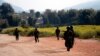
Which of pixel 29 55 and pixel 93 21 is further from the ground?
pixel 29 55

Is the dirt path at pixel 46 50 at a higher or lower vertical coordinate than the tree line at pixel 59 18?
higher

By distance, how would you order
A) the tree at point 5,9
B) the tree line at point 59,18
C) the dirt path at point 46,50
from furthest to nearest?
the tree at point 5,9
the tree line at point 59,18
the dirt path at point 46,50

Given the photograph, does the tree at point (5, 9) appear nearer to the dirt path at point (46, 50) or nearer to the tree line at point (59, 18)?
the tree line at point (59, 18)

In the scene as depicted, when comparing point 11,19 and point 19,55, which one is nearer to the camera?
point 19,55

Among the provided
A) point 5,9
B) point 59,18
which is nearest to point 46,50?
point 59,18

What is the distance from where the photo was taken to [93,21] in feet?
375

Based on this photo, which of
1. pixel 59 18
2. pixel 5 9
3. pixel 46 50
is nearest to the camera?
A: pixel 46 50

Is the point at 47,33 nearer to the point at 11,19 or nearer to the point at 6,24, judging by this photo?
the point at 6,24

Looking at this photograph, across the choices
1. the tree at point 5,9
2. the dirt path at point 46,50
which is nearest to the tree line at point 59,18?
the tree at point 5,9

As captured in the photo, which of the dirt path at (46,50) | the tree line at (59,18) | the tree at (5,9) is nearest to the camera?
the dirt path at (46,50)

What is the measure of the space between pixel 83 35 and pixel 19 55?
2767 cm

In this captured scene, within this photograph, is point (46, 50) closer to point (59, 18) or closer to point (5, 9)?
point (59, 18)

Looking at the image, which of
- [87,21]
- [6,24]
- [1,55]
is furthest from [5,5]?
[1,55]

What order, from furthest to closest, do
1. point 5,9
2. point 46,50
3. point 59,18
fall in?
1. point 5,9
2. point 59,18
3. point 46,50
